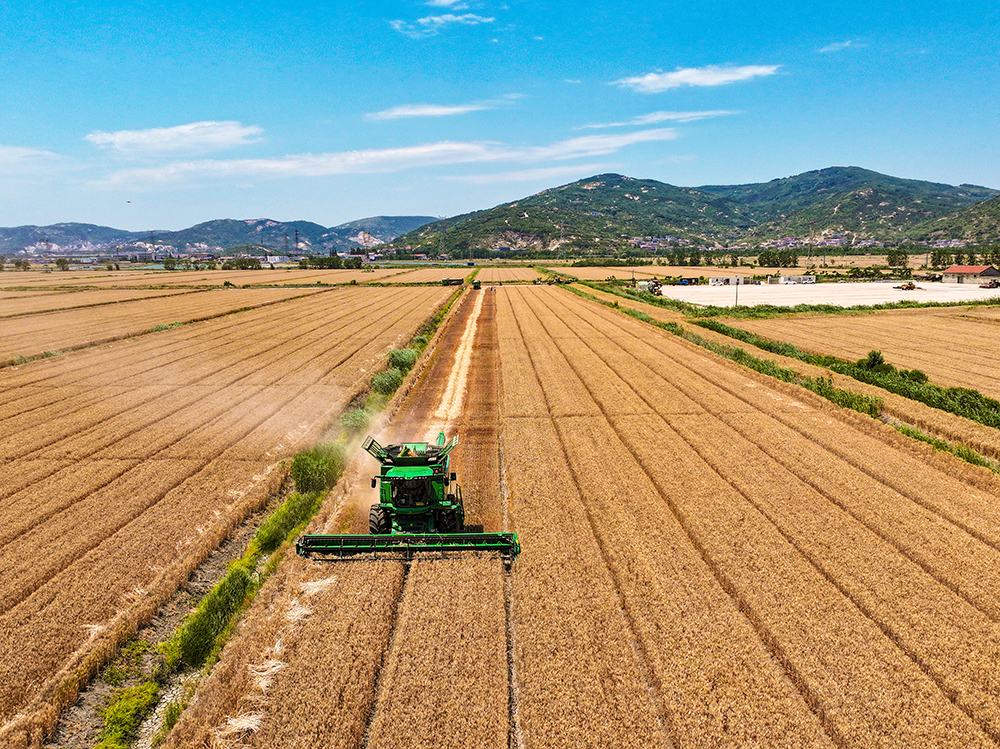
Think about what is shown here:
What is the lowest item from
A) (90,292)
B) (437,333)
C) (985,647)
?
(985,647)

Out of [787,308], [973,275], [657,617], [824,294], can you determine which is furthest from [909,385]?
[973,275]

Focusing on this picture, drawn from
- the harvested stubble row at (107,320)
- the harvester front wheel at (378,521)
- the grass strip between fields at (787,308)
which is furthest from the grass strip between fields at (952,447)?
the harvested stubble row at (107,320)

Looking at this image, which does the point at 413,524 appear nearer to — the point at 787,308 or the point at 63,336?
the point at 63,336

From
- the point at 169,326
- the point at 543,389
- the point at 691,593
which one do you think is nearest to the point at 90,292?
the point at 169,326

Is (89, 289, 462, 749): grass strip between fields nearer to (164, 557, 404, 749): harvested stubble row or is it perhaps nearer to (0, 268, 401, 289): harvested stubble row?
(164, 557, 404, 749): harvested stubble row

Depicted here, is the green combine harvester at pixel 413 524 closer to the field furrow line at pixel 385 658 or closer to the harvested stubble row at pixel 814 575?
the field furrow line at pixel 385 658

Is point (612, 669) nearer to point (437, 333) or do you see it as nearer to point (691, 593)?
point (691, 593)
